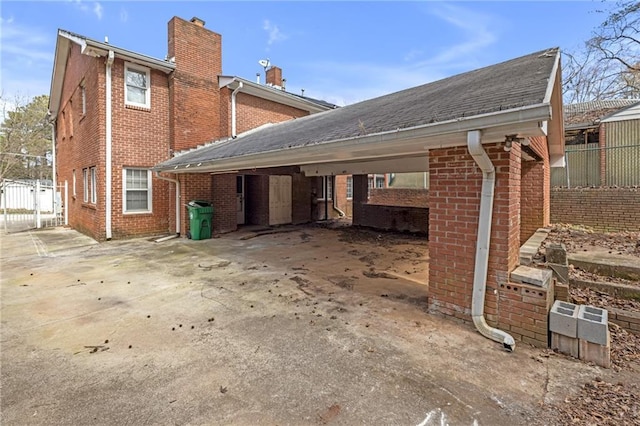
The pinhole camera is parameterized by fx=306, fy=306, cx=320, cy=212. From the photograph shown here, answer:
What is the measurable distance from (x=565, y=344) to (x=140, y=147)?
37.7 feet

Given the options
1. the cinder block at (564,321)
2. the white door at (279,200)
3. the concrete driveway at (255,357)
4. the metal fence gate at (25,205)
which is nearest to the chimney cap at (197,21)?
the white door at (279,200)

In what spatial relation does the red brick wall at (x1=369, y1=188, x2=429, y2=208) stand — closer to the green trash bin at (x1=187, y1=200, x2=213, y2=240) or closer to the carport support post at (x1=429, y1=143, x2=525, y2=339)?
the green trash bin at (x1=187, y1=200, x2=213, y2=240)

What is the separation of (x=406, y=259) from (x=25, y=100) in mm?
39011

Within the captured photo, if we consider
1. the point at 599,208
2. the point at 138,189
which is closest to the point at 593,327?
the point at 599,208

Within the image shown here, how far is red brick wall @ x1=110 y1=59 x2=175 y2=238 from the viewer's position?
9.62 meters

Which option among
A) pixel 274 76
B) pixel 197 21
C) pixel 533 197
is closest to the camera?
pixel 533 197

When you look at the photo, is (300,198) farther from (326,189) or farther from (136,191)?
(136,191)

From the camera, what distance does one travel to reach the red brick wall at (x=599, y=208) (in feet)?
27.8

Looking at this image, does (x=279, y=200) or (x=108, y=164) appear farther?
(x=279, y=200)

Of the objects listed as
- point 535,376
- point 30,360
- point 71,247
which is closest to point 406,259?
point 535,376

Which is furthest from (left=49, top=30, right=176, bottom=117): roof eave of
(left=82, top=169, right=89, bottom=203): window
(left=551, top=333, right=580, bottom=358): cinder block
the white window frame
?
(left=551, top=333, right=580, bottom=358): cinder block

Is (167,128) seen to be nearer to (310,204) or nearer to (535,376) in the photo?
(310,204)

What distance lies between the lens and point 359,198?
13.2 m

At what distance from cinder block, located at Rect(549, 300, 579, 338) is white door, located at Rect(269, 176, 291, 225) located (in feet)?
36.8
